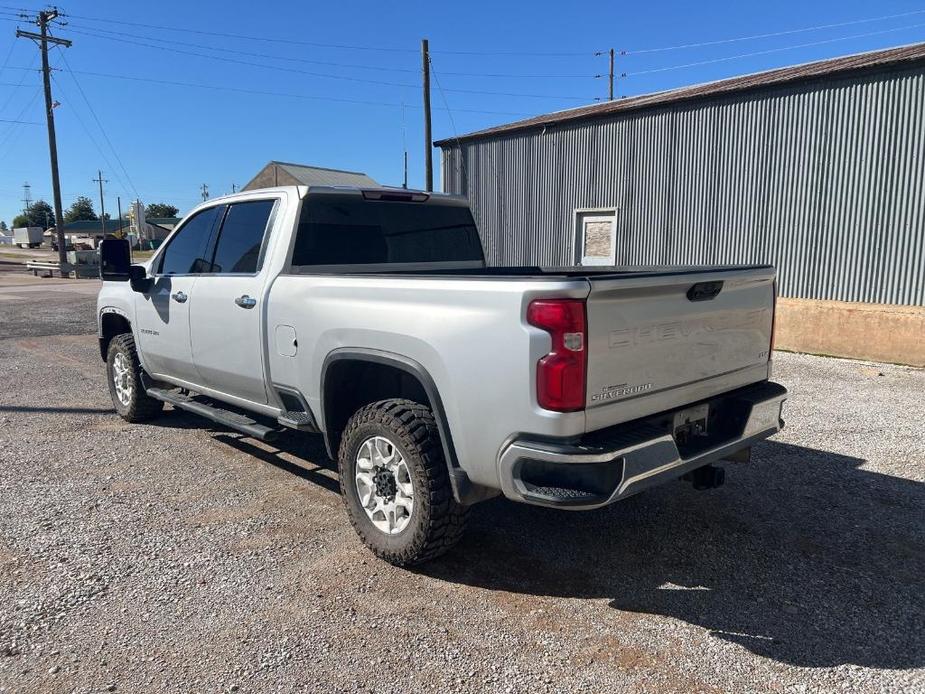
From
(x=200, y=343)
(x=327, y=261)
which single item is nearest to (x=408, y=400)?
(x=327, y=261)

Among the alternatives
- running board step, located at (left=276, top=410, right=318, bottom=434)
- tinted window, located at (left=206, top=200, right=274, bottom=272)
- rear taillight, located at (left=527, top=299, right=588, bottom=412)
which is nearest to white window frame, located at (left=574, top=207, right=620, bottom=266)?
tinted window, located at (left=206, top=200, right=274, bottom=272)

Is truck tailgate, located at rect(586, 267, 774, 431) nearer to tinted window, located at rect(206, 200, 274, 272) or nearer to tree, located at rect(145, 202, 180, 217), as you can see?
tinted window, located at rect(206, 200, 274, 272)

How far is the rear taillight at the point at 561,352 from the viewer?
9.27 ft

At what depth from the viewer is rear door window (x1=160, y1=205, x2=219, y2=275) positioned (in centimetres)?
519

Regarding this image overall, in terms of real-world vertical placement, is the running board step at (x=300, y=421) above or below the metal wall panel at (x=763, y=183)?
below

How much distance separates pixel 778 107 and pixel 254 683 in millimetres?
11147

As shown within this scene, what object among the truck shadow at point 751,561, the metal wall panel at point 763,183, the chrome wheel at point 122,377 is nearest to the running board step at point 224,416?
the chrome wheel at point 122,377

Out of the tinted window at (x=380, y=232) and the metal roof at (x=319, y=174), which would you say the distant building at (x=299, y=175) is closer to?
the metal roof at (x=319, y=174)

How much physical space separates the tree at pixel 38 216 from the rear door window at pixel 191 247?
134661 mm

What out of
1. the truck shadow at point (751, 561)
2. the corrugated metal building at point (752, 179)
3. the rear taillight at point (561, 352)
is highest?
the corrugated metal building at point (752, 179)

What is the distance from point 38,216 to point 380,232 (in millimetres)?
141160

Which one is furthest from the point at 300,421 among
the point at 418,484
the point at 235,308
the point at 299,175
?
the point at 299,175

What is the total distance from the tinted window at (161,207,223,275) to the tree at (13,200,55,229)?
13466cm

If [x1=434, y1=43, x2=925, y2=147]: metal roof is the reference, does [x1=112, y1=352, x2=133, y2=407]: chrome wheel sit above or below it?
below
